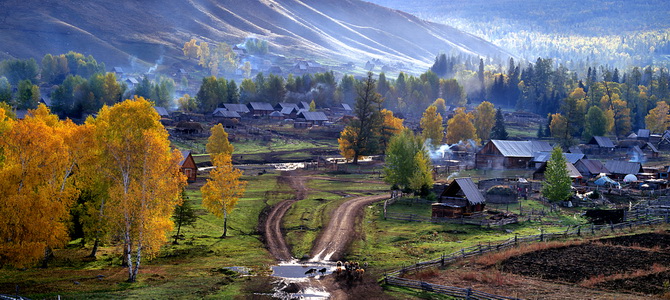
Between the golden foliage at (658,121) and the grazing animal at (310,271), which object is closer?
the grazing animal at (310,271)

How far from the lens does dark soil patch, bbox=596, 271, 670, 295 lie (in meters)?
36.7

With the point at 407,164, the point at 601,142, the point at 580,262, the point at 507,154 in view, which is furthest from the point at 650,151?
the point at 580,262

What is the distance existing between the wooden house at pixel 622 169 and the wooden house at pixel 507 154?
16109 millimetres

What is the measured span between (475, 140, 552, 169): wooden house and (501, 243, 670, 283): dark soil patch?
219ft

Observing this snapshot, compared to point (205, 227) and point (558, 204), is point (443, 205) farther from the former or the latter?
point (205, 227)

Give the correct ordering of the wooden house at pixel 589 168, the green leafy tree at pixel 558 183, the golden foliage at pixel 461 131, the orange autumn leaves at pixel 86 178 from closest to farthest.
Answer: the orange autumn leaves at pixel 86 178 < the green leafy tree at pixel 558 183 < the wooden house at pixel 589 168 < the golden foliage at pixel 461 131

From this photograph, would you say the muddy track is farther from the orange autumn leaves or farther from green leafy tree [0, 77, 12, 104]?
green leafy tree [0, 77, 12, 104]

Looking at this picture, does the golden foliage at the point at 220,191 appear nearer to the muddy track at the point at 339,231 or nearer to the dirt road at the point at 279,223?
the dirt road at the point at 279,223

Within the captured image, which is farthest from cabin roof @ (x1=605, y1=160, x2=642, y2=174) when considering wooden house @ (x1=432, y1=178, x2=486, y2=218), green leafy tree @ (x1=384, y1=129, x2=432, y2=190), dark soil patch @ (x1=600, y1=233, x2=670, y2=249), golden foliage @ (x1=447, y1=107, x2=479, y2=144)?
dark soil patch @ (x1=600, y1=233, x2=670, y2=249)

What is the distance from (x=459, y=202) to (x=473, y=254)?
66.3ft

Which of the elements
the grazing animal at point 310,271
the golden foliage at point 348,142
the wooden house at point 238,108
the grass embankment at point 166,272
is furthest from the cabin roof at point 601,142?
the grazing animal at point 310,271

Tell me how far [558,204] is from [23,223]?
56.6m

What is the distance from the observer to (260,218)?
6538 cm

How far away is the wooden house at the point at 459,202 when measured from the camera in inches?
2591
